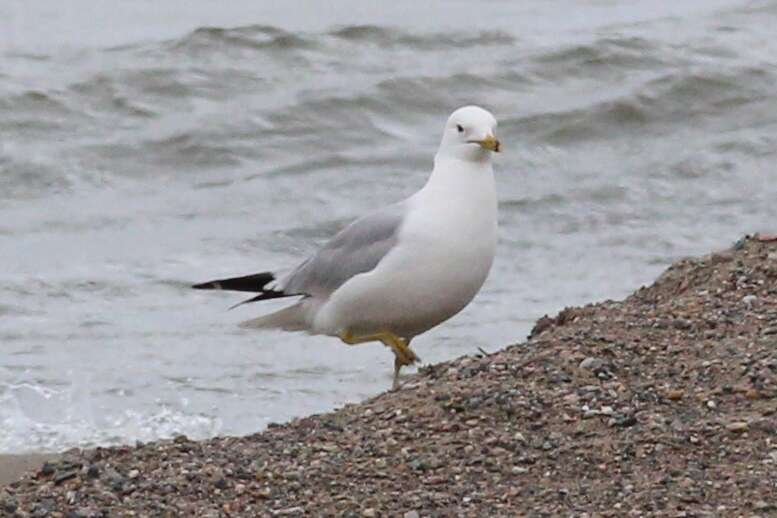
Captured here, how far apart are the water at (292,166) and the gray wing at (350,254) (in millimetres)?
602

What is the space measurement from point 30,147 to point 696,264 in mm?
6407

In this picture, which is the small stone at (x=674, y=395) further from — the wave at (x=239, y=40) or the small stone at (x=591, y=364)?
the wave at (x=239, y=40)

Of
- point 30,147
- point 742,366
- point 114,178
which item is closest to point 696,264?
point 742,366

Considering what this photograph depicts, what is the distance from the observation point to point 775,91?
13.8 m

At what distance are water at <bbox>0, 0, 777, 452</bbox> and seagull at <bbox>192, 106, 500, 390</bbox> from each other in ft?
2.18

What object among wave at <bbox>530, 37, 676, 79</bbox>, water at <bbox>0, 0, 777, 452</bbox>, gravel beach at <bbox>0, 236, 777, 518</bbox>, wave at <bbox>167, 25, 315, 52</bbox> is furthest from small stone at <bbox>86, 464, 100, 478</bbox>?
wave at <bbox>167, 25, 315, 52</bbox>

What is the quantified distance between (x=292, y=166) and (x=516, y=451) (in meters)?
7.36

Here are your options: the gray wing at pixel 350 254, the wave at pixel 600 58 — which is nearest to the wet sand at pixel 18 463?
the gray wing at pixel 350 254

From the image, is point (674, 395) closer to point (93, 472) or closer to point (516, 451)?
point (516, 451)

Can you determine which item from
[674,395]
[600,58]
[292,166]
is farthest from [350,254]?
[600,58]

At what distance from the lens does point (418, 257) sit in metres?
6.75

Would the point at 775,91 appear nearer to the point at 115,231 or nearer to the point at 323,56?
the point at 323,56

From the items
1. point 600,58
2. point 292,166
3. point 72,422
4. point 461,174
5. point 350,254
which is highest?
point 461,174

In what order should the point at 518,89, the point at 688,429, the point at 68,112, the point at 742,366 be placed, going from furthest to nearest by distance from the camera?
1. the point at 518,89
2. the point at 68,112
3. the point at 742,366
4. the point at 688,429
